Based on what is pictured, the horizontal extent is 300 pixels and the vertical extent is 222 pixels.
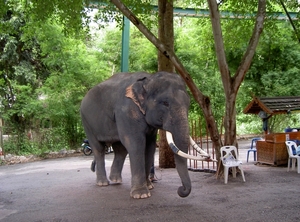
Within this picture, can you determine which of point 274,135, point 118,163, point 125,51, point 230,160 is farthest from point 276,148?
point 125,51

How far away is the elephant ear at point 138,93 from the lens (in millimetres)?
6738

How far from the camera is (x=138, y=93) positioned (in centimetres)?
680

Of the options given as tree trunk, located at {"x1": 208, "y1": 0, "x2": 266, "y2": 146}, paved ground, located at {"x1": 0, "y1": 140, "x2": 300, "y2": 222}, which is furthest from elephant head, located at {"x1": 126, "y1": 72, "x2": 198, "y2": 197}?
tree trunk, located at {"x1": 208, "y1": 0, "x2": 266, "y2": 146}

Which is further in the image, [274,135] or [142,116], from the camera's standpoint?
[274,135]

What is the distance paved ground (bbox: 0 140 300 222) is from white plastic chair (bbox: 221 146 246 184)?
0.26m

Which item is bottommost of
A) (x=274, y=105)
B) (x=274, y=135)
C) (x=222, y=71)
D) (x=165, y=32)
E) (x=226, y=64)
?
(x=274, y=135)

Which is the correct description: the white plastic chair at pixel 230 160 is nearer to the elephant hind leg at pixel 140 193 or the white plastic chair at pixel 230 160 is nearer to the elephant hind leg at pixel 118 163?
the elephant hind leg at pixel 140 193

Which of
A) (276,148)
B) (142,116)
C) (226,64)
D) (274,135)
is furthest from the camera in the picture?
(274,135)

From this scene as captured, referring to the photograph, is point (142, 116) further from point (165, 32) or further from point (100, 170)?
point (165, 32)

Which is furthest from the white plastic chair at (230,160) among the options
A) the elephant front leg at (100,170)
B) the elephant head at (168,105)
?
the elephant front leg at (100,170)

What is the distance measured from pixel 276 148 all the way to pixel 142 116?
5.25m

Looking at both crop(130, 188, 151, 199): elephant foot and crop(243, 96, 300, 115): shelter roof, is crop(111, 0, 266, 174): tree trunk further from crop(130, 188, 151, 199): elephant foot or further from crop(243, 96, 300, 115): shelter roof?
crop(243, 96, 300, 115): shelter roof

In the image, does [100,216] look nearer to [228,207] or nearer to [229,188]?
[228,207]

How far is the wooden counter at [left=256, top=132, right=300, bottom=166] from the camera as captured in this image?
1040 cm
